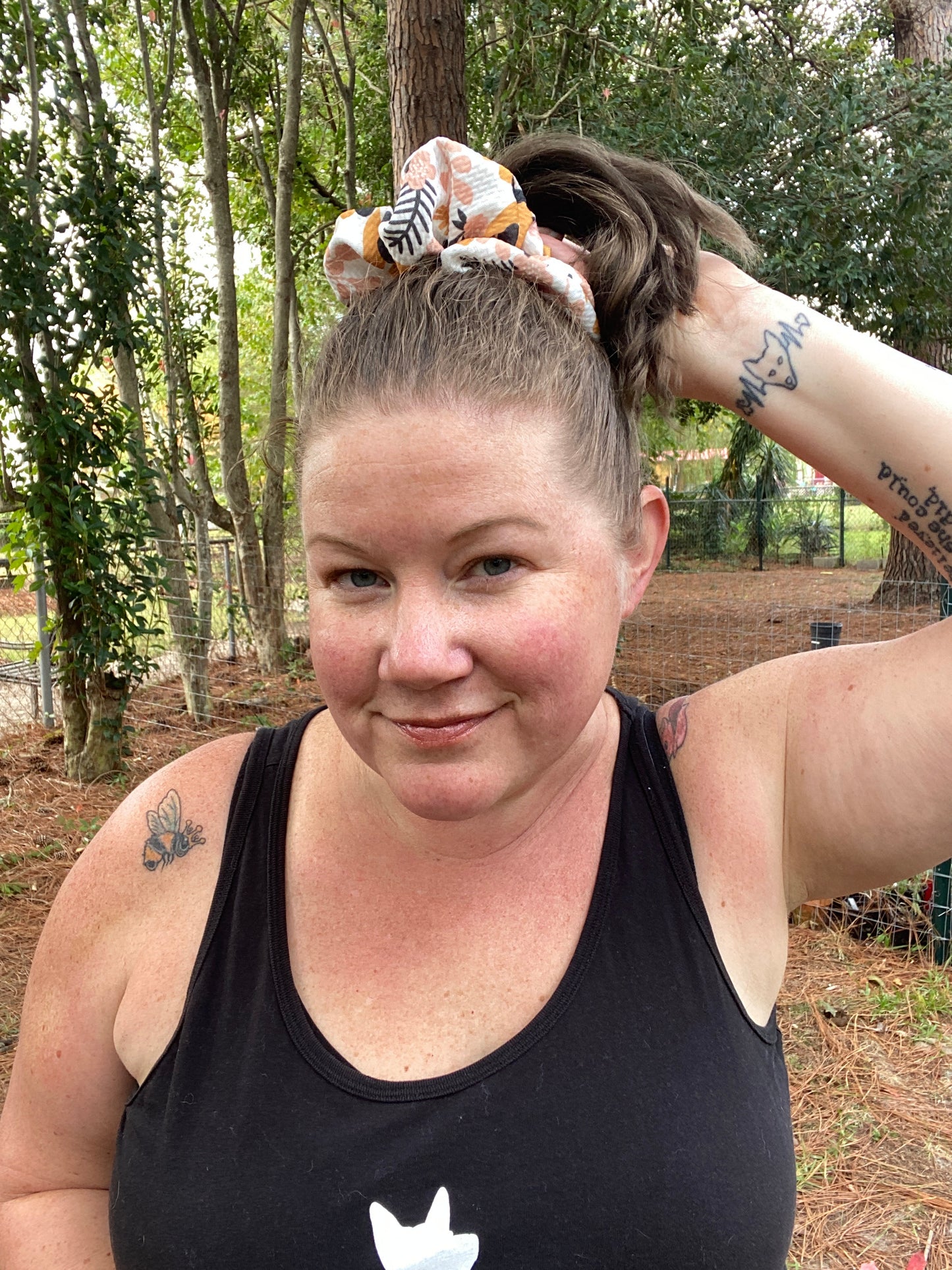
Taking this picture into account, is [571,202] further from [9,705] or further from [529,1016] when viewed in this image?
[9,705]

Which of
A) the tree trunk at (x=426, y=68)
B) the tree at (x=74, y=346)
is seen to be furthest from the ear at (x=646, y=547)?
the tree at (x=74, y=346)

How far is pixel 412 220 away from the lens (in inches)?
46.6

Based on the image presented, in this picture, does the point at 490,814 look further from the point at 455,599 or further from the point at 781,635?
the point at 781,635

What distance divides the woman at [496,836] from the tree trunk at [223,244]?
6.70m

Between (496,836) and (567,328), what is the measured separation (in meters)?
0.66

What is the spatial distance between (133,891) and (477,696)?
0.56 meters

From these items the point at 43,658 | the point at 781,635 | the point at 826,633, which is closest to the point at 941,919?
the point at 826,633

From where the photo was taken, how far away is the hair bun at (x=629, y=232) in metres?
1.22

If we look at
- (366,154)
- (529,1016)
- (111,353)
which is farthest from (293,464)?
(366,154)

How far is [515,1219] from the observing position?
102 centimetres

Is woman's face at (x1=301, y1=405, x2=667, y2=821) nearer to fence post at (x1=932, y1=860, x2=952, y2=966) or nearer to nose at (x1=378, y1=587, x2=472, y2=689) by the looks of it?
nose at (x1=378, y1=587, x2=472, y2=689)

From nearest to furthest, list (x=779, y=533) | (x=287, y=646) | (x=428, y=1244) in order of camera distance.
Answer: (x=428, y=1244)
(x=287, y=646)
(x=779, y=533)

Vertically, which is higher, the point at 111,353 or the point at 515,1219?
the point at 111,353

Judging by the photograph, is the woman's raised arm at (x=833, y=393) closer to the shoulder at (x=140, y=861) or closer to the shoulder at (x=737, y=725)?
the shoulder at (x=737, y=725)
